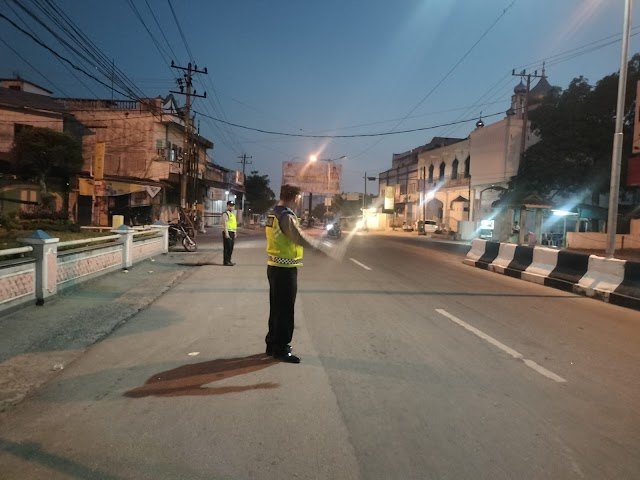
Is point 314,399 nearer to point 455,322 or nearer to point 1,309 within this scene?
point 455,322

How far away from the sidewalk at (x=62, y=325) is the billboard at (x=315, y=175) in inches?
1654

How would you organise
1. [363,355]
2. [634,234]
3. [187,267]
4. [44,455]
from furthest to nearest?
[634,234] < [187,267] < [363,355] < [44,455]

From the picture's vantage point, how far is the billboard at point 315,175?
53.1 meters

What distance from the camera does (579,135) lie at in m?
28.3

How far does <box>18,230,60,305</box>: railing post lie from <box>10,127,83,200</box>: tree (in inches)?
855

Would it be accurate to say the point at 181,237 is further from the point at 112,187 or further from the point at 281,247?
the point at 281,247

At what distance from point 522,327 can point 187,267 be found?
986 cm

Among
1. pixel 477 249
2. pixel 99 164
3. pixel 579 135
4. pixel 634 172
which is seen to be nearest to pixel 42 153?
pixel 99 164

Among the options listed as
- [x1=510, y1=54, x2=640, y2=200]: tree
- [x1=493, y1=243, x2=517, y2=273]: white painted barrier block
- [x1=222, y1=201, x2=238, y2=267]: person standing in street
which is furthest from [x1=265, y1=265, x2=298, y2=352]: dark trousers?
[x1=510, y1=54, x2=640, y2=200]: tree

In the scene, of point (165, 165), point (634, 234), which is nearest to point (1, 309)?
point (634, 234)

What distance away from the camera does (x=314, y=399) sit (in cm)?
420

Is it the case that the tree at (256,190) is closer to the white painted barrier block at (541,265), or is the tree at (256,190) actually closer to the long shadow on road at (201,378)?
the white painted barrier block at (541,265)

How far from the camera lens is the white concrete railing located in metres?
6.79

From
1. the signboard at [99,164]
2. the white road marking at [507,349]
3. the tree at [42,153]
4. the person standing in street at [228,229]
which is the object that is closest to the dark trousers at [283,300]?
the white road marking at [507,349]
